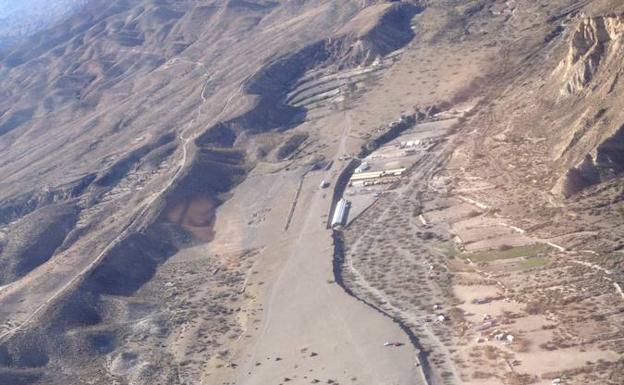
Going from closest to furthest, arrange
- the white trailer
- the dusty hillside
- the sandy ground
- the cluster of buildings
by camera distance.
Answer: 1. the sandy ground
2. the dusty hillside
3. the white trailer
4. the cluster of buildings

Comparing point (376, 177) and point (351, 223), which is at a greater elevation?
point (376, 177)

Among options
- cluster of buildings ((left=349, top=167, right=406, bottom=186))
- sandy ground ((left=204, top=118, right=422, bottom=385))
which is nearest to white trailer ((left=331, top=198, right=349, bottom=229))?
sandy ground ((left=204, top=118, right=422, bottom=385))

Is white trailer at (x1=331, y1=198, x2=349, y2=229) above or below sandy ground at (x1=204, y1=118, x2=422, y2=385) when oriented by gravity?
above

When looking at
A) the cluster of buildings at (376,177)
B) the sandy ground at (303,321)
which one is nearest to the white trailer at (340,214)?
the sandy ground at (303,321)

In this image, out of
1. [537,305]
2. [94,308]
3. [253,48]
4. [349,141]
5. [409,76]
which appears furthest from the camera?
[253,48]

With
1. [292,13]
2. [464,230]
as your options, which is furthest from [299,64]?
[464,230]

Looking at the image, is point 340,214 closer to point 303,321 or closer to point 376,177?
point 376,177

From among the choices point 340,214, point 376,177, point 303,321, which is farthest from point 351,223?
point 303,321

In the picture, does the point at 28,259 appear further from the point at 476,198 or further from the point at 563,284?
the point at 563,284

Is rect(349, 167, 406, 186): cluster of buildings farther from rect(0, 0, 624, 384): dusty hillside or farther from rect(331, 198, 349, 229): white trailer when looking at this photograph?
rect(331, 198, 349, 229): white trailer
